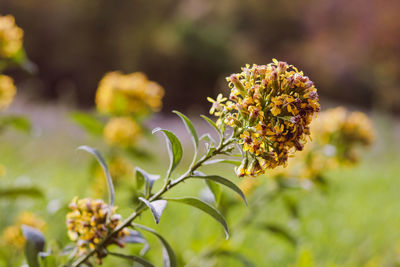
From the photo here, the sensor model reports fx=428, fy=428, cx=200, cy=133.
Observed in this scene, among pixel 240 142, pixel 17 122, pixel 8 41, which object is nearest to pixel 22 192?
pixel 17 122

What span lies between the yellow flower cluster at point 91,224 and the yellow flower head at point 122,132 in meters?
0.73

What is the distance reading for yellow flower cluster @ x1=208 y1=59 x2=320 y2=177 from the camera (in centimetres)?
56

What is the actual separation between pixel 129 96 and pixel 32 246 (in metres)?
0.85

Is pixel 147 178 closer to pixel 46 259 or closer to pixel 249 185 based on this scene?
pixel 46 259

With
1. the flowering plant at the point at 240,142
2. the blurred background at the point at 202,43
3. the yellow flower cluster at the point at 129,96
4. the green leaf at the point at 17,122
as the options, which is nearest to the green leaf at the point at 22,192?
the green leaf at the point at 17,122

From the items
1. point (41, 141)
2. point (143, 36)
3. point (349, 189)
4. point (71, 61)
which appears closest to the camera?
point (349, 189)

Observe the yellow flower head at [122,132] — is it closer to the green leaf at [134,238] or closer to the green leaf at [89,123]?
the green leaf at [89,123]

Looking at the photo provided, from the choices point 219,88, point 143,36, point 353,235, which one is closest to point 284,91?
point 353,235

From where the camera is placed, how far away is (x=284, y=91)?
1.90ft

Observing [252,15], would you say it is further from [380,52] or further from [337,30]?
[380,52]

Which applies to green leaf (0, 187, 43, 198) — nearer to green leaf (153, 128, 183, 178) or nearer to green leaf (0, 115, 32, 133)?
green leaf (0, 115, 32, 133)

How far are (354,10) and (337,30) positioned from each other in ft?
2.23

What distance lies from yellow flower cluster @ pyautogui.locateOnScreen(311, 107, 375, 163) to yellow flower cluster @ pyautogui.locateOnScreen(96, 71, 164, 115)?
0.54 meters

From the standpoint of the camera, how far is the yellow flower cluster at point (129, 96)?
4.69 ft
